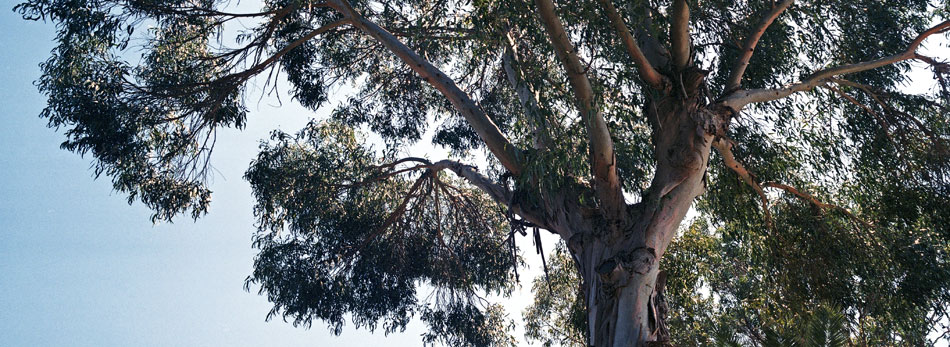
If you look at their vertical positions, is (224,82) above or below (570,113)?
above

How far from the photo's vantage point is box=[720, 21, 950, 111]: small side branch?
584cm

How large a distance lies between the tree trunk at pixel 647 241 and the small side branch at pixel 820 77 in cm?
30

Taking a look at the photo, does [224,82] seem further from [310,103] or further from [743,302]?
[743,302]

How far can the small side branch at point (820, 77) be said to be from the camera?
584cm

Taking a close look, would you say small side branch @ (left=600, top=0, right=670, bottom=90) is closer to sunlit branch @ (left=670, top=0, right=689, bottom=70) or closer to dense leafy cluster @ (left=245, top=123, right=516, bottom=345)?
sunlit branch @ (left=670, top=0, right=689, bottom=70)

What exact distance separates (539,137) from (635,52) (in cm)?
106

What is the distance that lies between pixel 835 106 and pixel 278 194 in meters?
5.91

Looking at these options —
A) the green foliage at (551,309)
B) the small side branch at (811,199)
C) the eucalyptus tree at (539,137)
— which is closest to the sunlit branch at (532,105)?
the eucalyptus tree at (539,137)

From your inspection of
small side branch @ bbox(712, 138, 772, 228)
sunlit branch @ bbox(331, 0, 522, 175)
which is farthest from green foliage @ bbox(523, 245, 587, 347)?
sunlit branch @ bbox(331, 0, 522, 175)

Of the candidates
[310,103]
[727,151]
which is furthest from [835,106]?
[310,103]

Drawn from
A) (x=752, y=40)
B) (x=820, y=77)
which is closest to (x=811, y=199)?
(x=820, y=77)

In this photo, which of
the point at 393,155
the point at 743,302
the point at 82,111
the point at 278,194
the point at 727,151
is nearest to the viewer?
the point at 727,151

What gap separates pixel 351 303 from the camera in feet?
31.6

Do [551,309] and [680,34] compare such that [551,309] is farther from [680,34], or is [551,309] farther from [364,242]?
[680,34]
